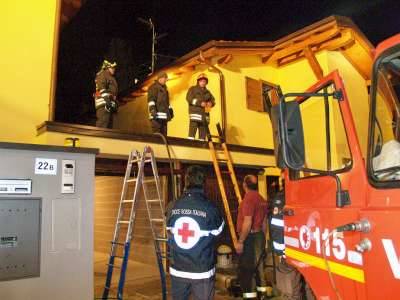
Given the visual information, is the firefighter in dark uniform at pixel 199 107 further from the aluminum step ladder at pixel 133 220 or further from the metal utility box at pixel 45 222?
the metal utility box at pixel 45 222

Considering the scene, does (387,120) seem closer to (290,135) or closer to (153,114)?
(290,135)

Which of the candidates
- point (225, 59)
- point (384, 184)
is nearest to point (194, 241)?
point (384, 184)

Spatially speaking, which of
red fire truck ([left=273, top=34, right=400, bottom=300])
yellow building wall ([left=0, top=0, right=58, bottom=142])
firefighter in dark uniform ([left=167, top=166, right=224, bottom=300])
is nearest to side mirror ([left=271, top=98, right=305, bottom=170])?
red fire truck ([left=273, top=34, right=400, bottom=300])

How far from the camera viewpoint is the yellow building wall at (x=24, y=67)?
681cm

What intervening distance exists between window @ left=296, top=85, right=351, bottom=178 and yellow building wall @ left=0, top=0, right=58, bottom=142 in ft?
18.3

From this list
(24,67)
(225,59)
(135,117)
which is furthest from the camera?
(135,117)

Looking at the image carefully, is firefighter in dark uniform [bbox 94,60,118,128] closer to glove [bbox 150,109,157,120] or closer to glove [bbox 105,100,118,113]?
glove [bbox 105,100,118,113]

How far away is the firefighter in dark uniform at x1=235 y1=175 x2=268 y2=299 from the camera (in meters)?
5.70

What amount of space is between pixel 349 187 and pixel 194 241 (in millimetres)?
2028

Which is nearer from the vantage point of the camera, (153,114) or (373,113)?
(373,113)

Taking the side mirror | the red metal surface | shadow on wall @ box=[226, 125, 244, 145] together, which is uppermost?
shadow on wall @ box=[226, 125, 244, 145]

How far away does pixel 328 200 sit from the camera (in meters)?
2.32

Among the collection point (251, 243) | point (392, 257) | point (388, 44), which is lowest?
point (251, 243)

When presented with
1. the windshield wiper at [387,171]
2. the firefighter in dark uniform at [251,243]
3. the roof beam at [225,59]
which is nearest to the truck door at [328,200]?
the windshield wiper at [387,171]
